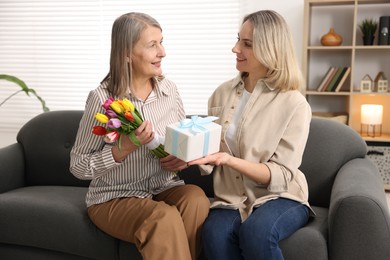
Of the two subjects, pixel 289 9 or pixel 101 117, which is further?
pixel 289 9

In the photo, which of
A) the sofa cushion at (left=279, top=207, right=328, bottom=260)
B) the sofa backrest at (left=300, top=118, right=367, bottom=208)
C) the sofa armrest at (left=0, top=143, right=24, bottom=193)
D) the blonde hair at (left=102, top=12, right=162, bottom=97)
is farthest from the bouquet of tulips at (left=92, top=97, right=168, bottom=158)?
the sofa armrest at (left=0, top=143, right=24, bottom=193)

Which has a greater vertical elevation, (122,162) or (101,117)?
(101,117)

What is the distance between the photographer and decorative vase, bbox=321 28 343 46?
3979 millimetres

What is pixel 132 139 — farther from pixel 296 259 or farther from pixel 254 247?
pixel 296 259

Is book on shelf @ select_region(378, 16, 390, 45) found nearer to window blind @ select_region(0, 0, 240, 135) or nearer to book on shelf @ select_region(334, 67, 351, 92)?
book on shelf @ select_region(334, 67, 351, 92)

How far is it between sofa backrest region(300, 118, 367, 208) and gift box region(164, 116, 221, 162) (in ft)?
2.36

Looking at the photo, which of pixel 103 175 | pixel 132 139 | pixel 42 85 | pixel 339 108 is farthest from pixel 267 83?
pixel 42 85

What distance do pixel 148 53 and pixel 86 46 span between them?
9.06 ft

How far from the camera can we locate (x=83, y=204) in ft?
7.41

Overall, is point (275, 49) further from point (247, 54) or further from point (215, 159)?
point (215, 159)

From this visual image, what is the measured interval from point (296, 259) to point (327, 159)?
2.02ft

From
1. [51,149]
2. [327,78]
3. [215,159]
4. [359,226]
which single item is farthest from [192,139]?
[327,78]

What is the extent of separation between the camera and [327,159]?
2.26m

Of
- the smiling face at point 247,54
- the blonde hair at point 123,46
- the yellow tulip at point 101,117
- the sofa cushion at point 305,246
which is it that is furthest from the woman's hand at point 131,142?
the sofa cushion at point 305,246
